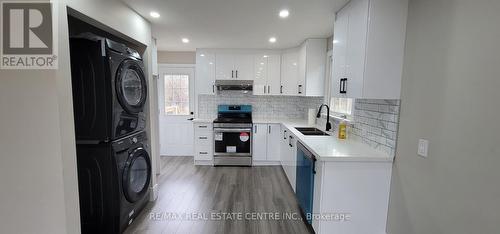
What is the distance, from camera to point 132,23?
232cm

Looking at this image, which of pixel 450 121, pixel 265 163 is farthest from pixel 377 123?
pixel 265 163

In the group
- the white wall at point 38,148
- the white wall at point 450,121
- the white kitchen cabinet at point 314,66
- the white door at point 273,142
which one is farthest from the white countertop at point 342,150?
the white wall at point 38,148

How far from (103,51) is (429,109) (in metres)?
Result: 2.63

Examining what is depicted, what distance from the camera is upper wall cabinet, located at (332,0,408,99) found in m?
1.78

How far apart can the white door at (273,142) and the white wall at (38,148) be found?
3.15m

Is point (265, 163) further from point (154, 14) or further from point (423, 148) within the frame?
point (154, 14)

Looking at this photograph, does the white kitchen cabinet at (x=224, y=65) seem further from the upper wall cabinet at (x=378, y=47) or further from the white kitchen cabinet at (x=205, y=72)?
the upper wall cabinet at (x=378, y=47)

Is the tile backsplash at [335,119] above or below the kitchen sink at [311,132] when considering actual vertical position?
above

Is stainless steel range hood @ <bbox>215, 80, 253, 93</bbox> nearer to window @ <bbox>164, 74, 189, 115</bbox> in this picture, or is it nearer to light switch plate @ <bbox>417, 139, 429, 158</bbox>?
window @ <bbox>164, 74, 189, 115</bbox>

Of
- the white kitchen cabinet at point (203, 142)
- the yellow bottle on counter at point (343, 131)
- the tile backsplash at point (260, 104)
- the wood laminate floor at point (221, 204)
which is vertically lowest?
the wood laminate floor at point (221, 204)

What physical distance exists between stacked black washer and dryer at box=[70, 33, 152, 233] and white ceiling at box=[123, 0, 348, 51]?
2.18ft

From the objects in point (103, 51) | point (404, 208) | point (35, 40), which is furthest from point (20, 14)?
point (404, 208)

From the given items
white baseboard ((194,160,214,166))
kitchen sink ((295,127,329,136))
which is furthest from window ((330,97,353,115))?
white baseboard ((194,160,214,166))

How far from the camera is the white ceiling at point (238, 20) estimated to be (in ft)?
7.10
